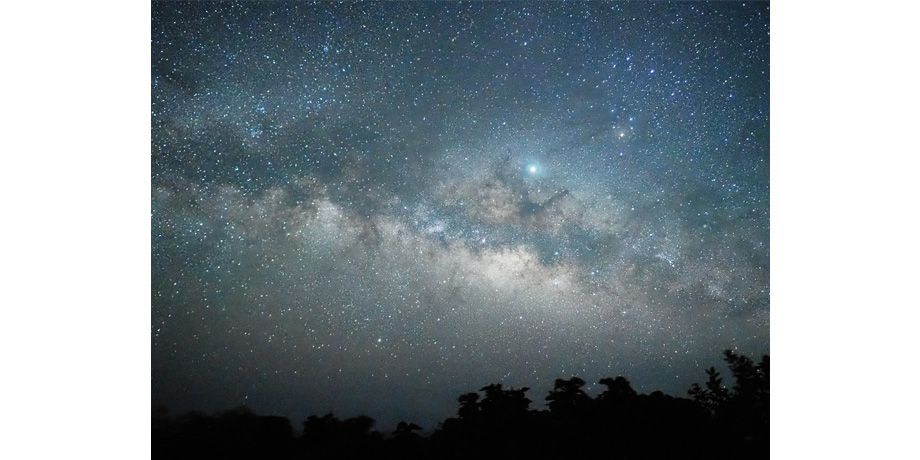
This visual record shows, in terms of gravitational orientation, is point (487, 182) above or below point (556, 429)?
above

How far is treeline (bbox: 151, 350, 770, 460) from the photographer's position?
2500mm

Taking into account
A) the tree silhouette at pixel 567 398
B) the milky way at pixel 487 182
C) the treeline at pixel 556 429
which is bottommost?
the treeline at pixel 556 429

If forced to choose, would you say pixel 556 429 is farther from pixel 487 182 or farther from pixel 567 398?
pixel 487 182

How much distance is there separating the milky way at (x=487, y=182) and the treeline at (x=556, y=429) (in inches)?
4.1

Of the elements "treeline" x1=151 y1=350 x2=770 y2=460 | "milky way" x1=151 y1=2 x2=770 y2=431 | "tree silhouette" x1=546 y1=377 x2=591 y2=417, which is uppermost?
"milky way" x1=151 y1=2 x2=770 y2=431

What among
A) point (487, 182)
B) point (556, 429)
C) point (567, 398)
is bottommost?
point (556, 429)

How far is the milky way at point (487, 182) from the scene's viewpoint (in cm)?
257

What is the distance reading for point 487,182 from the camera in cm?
265

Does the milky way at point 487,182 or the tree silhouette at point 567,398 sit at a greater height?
the milky way at point 487,182

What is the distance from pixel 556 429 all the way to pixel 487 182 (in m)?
1.69

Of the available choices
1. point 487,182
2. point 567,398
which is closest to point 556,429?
point 567,398

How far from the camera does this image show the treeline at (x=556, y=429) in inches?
98.4

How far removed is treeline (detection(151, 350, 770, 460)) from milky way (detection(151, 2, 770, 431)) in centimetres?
11
